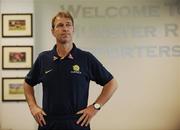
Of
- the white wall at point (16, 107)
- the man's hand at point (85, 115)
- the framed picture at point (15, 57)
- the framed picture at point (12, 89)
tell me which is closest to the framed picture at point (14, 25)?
the white wall at point (16, 107)

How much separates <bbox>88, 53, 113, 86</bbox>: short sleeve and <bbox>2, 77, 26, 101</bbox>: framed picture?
1821mm

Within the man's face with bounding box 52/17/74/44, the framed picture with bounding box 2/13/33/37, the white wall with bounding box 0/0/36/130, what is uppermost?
the framed picture with bounding box 2/13/33/37

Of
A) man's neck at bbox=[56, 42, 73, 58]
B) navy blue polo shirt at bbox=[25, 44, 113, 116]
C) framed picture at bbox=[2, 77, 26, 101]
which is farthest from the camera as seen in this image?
framed picture at bbox=[2, 77, 26, 101]

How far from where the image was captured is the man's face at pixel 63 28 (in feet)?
5.98

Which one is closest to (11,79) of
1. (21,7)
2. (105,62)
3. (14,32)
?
(14,32)

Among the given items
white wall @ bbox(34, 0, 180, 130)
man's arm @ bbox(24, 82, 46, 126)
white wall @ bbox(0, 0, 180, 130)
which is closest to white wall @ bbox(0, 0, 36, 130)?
white wall @ bbox(0, 0, 180, 130)

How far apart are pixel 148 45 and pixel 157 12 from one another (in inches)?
15.9

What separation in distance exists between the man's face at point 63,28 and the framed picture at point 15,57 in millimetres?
1807

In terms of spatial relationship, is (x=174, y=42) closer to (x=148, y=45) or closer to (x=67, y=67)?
(x=148, y=45)

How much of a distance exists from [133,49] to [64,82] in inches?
77.0

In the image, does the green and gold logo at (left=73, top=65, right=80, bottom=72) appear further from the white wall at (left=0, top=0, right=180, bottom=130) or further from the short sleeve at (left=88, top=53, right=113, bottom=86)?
the white wall at (left=0, top=0, right=180, bottom=130)

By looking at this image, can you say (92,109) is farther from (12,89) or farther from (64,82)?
(12,89)

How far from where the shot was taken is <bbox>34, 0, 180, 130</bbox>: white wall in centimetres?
358

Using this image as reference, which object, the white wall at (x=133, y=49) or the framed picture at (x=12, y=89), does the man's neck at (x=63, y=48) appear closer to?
the white wall at (x=133, y=49)
